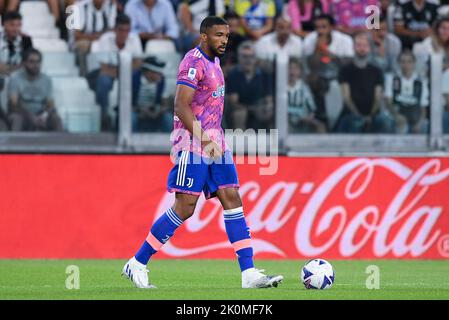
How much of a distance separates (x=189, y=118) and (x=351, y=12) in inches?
292

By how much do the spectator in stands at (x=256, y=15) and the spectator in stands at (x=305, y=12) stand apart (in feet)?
0.88

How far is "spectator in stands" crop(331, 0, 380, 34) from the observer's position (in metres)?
15.7

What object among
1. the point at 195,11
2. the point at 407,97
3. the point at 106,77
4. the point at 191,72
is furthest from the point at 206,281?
the point at 195,11

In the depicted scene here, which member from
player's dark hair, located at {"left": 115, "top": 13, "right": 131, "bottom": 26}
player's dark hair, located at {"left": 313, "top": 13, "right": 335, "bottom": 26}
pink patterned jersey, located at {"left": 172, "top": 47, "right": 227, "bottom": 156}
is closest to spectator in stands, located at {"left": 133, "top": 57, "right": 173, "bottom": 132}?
player's dark hair, located at {"left": 115, "top": 13, "right": 131, "bottom": 26}

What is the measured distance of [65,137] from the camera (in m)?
14.2

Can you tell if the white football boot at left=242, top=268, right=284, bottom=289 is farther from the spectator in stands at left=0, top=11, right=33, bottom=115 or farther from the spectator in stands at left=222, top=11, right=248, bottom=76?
the spectator in stands at left=0, top=11, right=33, bottom=115

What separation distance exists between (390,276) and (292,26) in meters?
5.66

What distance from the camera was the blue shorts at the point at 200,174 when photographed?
29.9ft

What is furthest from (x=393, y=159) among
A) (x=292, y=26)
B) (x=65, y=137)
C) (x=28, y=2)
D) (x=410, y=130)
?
(x=28, y=2)

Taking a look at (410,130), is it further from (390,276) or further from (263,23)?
(390,276)

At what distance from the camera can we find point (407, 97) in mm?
14742

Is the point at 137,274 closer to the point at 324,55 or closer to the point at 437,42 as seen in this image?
the point at 324,55

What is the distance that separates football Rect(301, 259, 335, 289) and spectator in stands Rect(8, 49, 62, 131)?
6016mm

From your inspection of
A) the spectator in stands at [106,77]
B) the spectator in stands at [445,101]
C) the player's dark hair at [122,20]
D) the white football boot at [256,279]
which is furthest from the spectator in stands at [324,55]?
the white football boot at [256,279]
